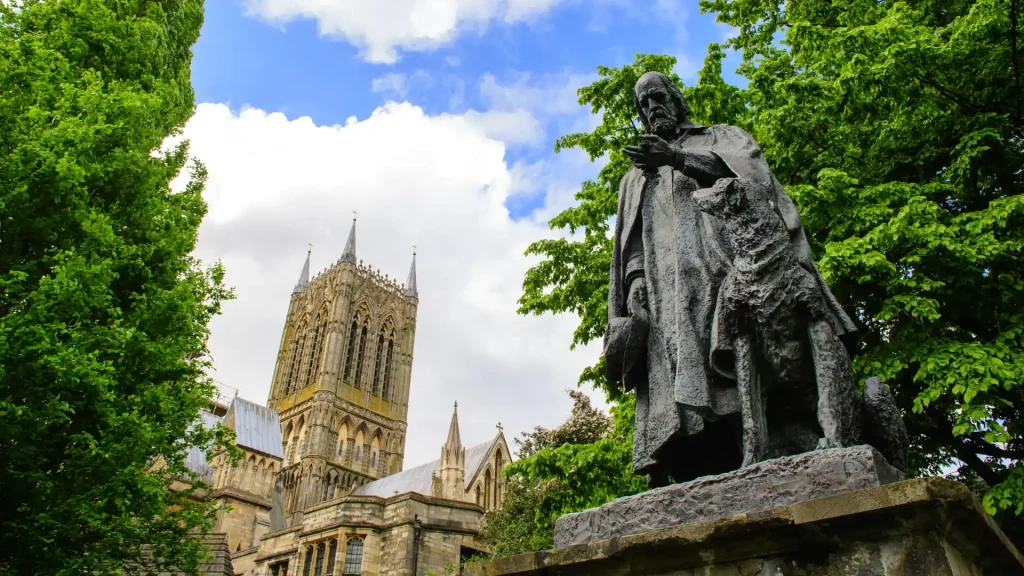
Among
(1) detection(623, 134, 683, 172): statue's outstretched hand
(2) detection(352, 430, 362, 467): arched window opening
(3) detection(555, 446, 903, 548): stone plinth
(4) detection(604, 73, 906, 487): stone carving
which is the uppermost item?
(2) detection(352, 430, 362, 467): arched window opening

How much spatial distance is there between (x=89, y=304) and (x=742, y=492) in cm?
864

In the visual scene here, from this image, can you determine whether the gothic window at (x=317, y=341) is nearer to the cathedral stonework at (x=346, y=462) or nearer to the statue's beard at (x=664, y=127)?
the cathedral stonework at (x=346, y=462)

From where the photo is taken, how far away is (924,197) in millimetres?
8445

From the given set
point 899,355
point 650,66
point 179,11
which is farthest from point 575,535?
point 179,11

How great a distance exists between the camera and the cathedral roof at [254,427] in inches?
2121

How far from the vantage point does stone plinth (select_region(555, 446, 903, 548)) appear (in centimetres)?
259

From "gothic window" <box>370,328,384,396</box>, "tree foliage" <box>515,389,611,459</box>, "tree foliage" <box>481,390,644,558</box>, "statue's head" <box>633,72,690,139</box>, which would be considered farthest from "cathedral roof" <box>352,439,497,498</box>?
"statue's head" <box>633,72,690,139</box>

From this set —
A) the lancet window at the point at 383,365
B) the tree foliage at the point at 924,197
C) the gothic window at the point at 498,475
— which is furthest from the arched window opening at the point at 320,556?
the lancet window at the point at 383,365

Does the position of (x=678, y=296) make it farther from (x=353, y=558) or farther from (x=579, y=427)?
(x=353, y=558)

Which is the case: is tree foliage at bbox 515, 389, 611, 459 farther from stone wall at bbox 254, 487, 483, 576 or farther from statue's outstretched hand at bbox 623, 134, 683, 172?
statue's outstretched hand at bbox 623, 134, 683, 172

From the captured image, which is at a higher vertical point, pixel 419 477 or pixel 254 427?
pixel 254 427

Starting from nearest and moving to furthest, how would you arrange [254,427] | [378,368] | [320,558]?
[320,558]
[254,427]
[378,368]

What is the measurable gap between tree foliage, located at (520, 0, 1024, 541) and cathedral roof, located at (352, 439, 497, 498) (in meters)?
46.7

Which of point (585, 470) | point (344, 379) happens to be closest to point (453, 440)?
point (344, 379)
